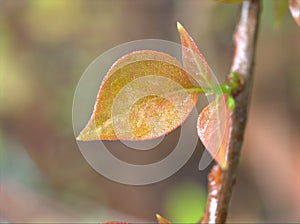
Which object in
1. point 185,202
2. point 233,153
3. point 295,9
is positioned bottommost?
point 185,202

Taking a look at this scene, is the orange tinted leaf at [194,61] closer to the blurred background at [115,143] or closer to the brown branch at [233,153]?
the brown branch at [233,153]

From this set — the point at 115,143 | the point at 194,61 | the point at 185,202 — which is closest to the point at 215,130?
the point at 194,61

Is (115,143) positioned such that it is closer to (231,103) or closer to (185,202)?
(185,202)

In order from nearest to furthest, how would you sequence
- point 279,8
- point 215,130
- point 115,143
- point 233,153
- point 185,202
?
1. point 215,130
2. point 233,153
3. point 279,8
4. point 185,202
5. point 115,143

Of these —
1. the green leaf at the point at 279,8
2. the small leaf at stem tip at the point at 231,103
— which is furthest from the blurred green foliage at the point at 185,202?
the small leaf at stem tip at the point at 231,103

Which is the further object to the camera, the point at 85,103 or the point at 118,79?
the point at 85,103

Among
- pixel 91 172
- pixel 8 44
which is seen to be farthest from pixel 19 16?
pixel 91 172

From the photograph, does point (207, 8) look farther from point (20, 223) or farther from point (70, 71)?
point (20, 223)
